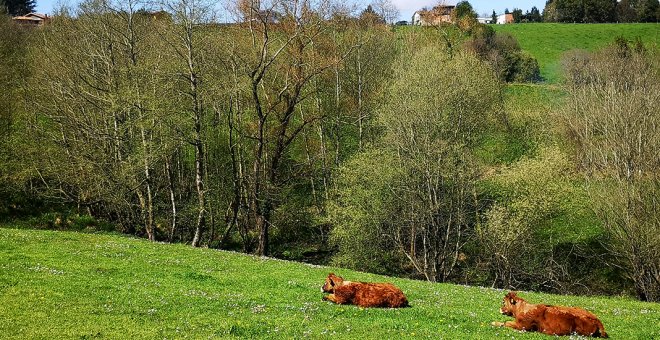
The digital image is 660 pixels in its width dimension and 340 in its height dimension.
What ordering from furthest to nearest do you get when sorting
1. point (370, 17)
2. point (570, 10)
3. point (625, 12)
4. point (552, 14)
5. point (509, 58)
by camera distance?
1. point (552, 14)
2. point (570, 10)
3. point (625, 12)
4. point (509, 58)
5. point (370, 17)

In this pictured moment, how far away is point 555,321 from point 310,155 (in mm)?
41350

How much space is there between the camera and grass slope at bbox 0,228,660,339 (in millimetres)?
13047

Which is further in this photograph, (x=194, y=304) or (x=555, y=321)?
(x=194, y=304)

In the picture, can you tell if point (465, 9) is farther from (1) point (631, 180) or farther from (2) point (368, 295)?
(2) point (368, 295)

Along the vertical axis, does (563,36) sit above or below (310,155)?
above

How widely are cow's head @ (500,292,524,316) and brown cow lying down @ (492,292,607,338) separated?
0.11ft

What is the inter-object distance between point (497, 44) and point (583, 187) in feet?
199

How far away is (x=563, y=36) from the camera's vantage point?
117688 mm

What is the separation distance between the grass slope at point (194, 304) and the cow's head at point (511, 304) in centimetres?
67

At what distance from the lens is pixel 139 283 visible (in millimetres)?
18312

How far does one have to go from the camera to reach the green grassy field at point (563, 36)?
105 metres

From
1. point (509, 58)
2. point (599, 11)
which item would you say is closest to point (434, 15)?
point (509, 58)

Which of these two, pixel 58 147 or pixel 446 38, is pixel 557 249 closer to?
pixel 446 38

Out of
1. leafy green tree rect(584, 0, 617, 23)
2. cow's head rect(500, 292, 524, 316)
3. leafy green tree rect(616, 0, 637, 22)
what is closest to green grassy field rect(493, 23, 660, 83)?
leafy green tree rect(584, 0, 617, 23)
